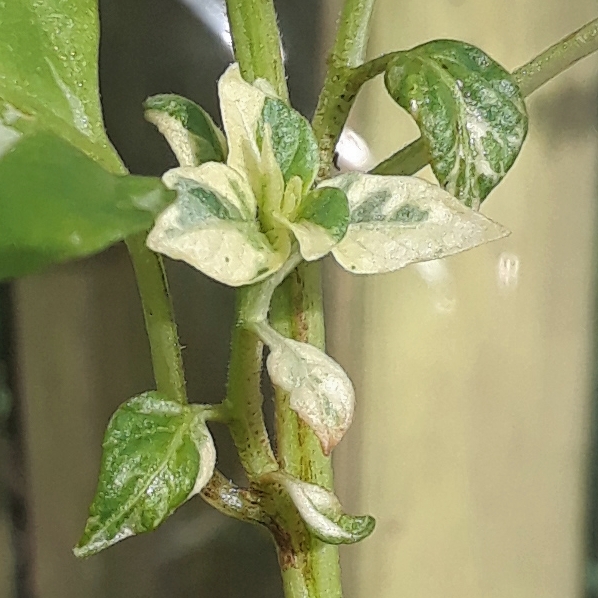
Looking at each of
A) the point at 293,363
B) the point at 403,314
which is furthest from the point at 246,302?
the point at 403,314

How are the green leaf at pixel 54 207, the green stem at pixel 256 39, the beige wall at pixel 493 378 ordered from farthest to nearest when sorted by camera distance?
the beige wall at pixel 493 378, the green stem at pixel 256 39, the green leaf at pixel 54 207

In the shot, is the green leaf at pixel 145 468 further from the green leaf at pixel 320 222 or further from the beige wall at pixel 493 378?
the beige wall at pixel 493 378

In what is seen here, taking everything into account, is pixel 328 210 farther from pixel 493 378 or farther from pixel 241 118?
pixel 493 378

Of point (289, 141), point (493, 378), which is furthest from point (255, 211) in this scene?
point (493, 378)

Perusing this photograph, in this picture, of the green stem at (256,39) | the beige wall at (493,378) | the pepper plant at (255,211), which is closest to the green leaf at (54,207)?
the pepper plant at (255,211)

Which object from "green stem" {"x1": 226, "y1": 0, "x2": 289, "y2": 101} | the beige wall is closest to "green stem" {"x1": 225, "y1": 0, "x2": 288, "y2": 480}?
"green stem" {"x1": 226, "y1": 0, "x2": 289, "y2": 101}

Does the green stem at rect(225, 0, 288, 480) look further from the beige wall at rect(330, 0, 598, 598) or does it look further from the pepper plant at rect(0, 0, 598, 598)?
the beige wall at rect(330, 0, 598, 598)

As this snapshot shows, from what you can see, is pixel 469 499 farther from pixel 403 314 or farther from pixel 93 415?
pixel 93 415
